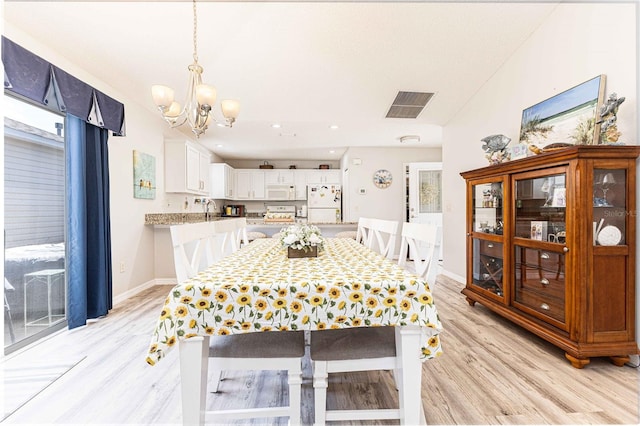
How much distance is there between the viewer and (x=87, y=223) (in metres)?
2.66

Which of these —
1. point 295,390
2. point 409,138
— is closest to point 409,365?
point 295,390

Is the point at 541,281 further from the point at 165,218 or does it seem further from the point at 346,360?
the point at 165,218

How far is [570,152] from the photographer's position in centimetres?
179

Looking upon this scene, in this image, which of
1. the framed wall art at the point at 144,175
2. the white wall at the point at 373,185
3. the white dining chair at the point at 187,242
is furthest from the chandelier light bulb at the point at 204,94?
the white wall at the point at 373,185

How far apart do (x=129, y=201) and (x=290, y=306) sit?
3102mm

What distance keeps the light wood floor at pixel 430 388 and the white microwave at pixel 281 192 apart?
16.0 ft

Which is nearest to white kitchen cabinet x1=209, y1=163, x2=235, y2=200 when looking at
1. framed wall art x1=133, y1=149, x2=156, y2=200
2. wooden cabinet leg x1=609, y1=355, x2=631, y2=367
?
framed wall art x1=133, y1=149, x2=156, y2=200

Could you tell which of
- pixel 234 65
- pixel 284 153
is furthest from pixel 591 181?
pixel 284 153

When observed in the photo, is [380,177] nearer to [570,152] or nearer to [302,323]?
[570,152]

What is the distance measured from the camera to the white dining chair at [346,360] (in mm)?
1172

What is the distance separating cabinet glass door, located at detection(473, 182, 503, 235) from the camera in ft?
8.51

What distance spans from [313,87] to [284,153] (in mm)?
3486

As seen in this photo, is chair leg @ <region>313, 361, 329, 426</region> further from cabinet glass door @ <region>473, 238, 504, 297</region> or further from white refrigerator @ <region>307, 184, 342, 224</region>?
white refrigerator @ <region>307, 184, 342, 224</region>

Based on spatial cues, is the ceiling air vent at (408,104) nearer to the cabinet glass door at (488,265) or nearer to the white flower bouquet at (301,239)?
the cabinet glass door at (488,265)
